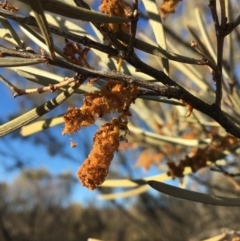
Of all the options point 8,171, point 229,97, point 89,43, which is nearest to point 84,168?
point 89,43

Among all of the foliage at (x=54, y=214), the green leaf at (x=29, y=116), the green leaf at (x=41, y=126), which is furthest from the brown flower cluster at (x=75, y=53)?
the foliage at (x=54, y=214)

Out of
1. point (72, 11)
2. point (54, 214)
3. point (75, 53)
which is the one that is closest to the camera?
point (72, 11)

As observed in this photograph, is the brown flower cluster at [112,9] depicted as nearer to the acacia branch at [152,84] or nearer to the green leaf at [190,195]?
the acacia branch at [152,84]

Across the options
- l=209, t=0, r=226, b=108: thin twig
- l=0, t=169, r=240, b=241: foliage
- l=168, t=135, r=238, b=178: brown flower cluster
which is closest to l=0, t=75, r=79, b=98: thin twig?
l=209, t=0, r=226, b=108: thin twig

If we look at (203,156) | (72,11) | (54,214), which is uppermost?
(72,11)

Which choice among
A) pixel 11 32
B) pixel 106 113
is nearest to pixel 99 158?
pixel 106 113

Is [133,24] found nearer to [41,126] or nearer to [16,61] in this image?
[16,61]

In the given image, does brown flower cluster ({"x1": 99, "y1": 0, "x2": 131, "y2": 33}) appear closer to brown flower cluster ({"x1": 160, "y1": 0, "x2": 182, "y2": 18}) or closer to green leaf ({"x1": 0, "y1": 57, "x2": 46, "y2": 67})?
green leaf ({"x1": 0, "y1": 57, "x2": 46, "y2": 67})
